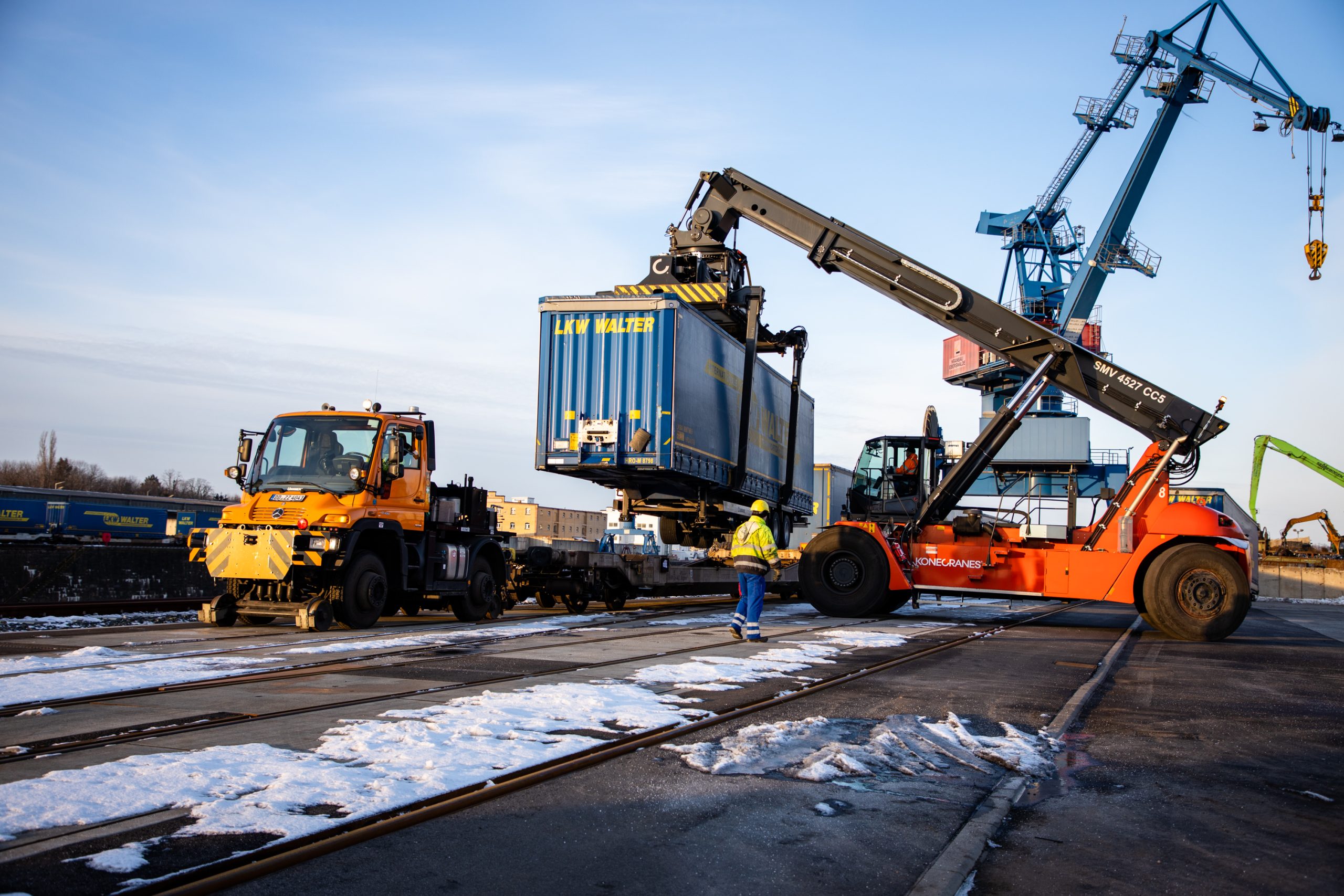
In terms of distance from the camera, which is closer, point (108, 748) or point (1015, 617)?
point (108, 748)

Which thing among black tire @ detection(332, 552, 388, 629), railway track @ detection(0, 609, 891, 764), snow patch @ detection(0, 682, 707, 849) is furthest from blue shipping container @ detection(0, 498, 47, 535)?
snow patch @ detection(0, 682, 707, 849)

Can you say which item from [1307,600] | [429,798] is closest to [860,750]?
[429,798]

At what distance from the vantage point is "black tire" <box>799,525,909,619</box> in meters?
15.1

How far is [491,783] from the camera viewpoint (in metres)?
4.25

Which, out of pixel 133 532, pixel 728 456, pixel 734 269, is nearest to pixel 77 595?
Answer: pixel 728 456

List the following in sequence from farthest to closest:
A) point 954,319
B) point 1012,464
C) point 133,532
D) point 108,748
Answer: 1. point 1012,464
2. point 133,532
3. point 954,319
4. point 108,748

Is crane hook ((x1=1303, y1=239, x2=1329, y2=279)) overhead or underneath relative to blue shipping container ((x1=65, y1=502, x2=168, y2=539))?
overhead

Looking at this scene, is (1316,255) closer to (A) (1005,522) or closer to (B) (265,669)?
(A) (1005,522)

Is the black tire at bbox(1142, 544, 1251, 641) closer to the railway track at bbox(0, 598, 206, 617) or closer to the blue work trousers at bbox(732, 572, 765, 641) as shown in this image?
the blue work trousers at bbox(732, 572, 765, 641)

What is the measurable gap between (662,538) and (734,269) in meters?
4.89

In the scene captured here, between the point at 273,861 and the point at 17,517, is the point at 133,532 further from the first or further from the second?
the point at 273,861

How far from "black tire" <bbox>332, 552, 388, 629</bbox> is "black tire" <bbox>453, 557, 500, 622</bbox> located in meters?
1.76

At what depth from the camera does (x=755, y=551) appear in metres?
11.2

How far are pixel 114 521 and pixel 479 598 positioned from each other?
28700 millimetres
